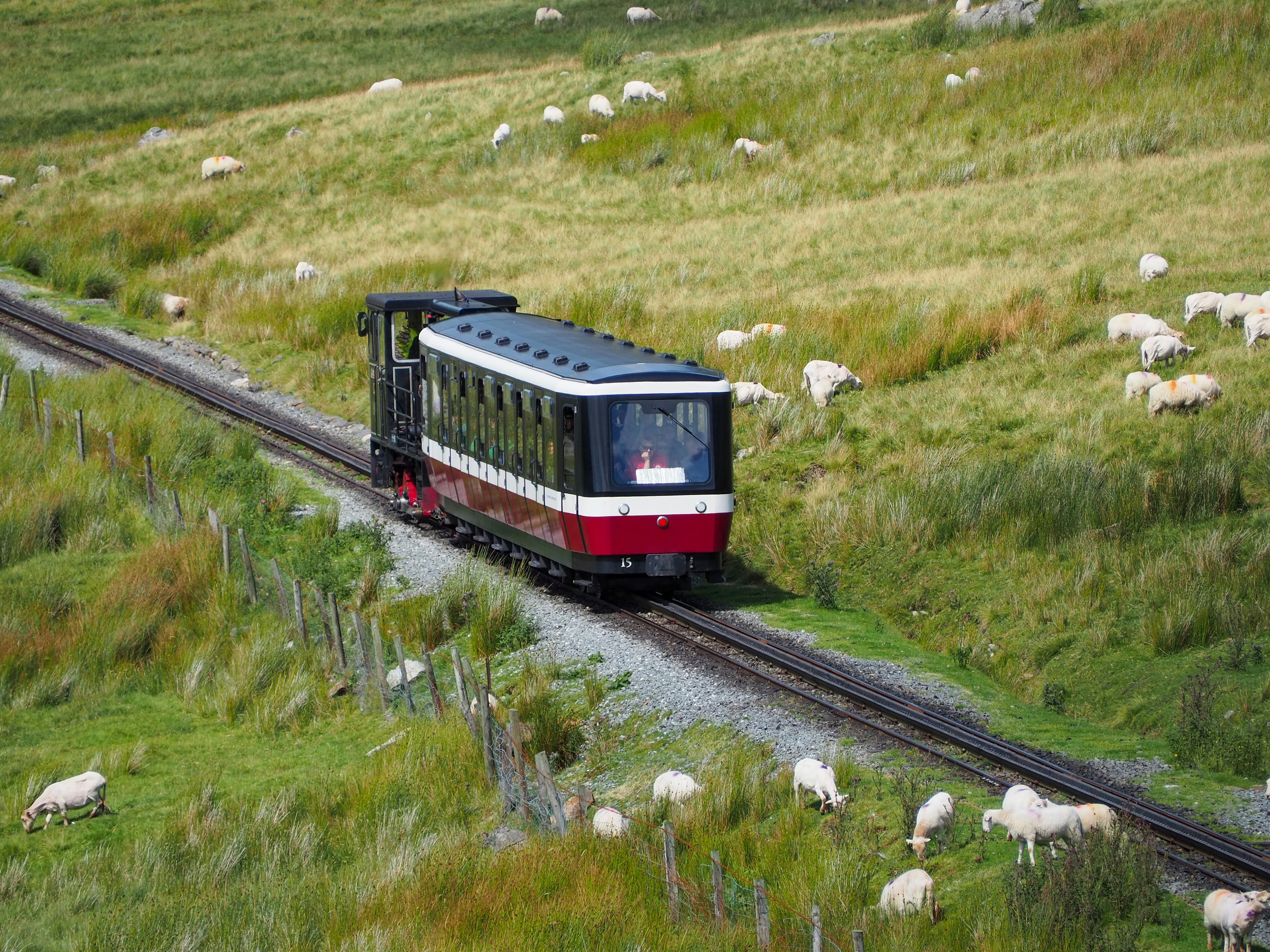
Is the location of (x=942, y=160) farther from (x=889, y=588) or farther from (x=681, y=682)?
(x=681, y=682)

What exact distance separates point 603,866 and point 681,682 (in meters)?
4.12

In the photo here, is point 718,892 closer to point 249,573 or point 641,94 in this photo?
point 249,573

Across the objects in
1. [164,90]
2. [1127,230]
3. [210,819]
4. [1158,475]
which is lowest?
[210,819]

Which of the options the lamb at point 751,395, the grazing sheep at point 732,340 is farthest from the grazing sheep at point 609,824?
the grazing sheep at point 732,340

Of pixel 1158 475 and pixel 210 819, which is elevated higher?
pixel 1158 475

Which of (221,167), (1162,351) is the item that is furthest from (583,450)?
(221,167)

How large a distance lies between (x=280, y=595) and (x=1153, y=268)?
55.2 feet

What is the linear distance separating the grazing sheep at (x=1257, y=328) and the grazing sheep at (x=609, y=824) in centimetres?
1465

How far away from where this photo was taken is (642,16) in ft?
226

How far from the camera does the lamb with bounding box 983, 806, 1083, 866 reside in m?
9.43

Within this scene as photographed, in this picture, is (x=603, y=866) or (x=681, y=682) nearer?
(x=603, y=866)

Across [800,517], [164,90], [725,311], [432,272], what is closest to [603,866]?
[800,517]

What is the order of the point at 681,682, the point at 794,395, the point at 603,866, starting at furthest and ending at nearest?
the point at 794,395
the point at 681,682
the point at 603,866

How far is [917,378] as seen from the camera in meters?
22.7
